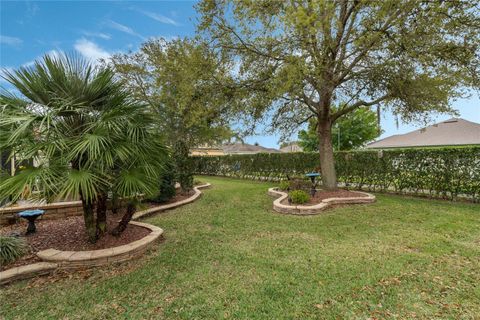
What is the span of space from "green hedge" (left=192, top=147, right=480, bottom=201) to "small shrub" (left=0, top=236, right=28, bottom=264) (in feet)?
32.6

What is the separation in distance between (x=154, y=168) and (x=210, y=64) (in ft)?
15.8

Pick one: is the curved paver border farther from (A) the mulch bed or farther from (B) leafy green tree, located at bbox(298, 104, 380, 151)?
(B) leafy green tree, located at bbox(298, 104, 380, 151)

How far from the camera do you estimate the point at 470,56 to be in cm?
662

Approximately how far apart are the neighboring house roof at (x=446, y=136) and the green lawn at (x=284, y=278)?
42.1 ft

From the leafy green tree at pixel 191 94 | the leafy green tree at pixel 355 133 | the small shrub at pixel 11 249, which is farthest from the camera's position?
the leafy green tree at pixel 355 133

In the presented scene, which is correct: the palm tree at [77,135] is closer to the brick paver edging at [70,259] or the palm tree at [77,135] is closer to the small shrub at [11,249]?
the brick paver edging at [70,259]

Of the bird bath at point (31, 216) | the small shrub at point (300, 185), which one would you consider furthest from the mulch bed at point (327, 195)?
the bird bath at point (31, 216)

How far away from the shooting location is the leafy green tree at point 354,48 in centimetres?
610

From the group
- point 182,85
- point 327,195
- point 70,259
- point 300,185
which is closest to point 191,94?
point 182,85

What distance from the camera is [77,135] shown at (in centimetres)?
372

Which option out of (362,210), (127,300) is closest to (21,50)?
(127,300)

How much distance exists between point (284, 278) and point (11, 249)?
158 inches

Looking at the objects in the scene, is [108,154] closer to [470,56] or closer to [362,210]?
[362,210]

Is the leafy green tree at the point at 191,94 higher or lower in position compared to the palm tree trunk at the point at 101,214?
higher
